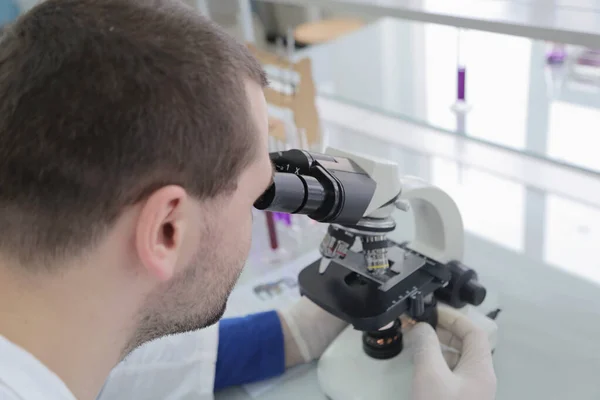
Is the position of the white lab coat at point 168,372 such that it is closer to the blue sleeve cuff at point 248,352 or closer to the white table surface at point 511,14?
the blue sleeve cuff at point 248,352

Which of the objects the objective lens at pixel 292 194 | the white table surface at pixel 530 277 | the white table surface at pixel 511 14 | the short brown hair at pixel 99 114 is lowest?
the white table surface at pixel 530 277

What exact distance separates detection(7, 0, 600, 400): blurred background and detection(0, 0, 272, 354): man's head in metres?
0.46

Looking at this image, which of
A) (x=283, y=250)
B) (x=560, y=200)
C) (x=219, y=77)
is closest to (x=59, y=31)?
(x=219, y=77)

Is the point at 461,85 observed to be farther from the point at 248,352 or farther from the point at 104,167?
the point at 104,167

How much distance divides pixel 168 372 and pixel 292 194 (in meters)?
0.45

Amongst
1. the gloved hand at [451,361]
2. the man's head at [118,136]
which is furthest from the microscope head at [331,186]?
the gloved hand at [451,361]

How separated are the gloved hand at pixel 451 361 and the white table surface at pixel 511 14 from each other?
556 millimetres

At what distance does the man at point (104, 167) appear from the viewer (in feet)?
2.02

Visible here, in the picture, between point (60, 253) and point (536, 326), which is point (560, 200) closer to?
point (536, 326)

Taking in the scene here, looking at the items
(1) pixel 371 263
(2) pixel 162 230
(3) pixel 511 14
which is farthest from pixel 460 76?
(2) pixel 162 230

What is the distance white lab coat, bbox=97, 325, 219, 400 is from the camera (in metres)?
1.02

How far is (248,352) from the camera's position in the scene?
1.07m

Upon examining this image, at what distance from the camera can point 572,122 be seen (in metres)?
1.75

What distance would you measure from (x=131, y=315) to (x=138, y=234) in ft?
0.46
